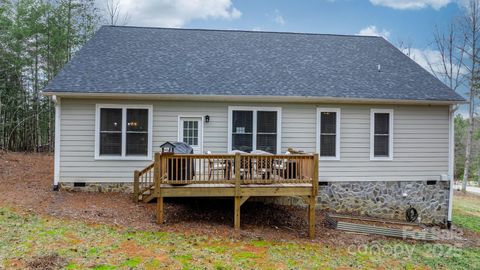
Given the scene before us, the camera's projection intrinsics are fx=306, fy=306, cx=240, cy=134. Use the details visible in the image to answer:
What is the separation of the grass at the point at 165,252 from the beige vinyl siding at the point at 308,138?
2405 millimetres

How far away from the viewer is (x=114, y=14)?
20484mm

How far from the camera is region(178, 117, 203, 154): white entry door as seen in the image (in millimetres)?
8734

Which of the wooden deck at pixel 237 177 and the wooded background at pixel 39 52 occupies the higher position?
the wooded background at pixel 39 52

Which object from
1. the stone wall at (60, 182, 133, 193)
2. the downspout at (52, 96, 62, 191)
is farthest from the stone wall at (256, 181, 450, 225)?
the downspout at (52, 96, 62, 191)

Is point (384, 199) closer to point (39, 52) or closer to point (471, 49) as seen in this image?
point (471, 49)

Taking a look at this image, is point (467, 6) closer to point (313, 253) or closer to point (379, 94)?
point (379, 94)

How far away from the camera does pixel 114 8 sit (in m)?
20.5

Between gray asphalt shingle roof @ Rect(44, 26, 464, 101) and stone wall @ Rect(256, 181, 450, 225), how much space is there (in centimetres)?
265

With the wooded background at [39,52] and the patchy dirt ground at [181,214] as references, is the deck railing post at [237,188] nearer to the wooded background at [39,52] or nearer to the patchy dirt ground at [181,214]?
the patchy dirt ground at [181,214]

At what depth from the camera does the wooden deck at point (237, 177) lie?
6.45 metres

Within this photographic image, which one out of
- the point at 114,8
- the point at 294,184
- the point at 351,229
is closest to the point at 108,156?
the point at 294,184

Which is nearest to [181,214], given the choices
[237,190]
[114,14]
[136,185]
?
[136,185]

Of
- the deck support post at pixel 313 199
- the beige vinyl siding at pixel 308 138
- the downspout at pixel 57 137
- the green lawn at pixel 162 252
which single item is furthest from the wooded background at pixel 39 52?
the deck support post at pixel 313 199

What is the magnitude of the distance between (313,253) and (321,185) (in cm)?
342
